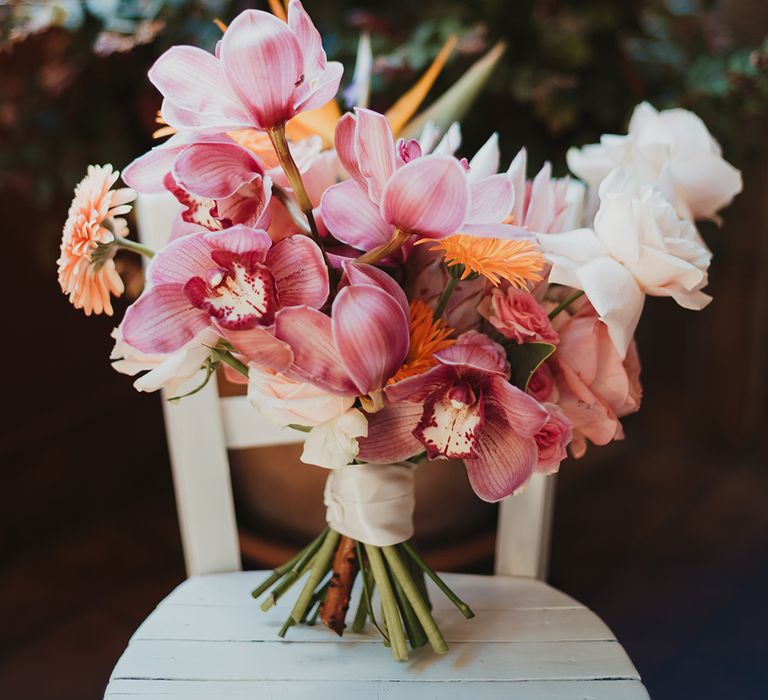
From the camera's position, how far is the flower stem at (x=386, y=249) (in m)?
0.55

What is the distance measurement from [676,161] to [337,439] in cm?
40

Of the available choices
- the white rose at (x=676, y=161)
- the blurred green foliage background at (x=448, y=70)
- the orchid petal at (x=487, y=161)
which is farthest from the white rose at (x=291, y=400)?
the blurred green foliage background at (x=448, y=70)

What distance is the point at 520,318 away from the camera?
1.95 feet

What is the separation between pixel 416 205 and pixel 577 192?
0.98ft

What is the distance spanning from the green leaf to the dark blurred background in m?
0.54

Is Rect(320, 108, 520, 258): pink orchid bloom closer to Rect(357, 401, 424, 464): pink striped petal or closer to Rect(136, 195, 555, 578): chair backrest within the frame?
Rect(357, 401, 424, 464): pink striped petal

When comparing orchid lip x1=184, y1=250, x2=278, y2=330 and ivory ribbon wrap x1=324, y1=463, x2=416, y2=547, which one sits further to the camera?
ivory ribbon wrap x1=324, y1=463, x2=416, y2=547

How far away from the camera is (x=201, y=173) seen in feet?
1.77

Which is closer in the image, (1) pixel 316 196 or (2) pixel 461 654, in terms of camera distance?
(1) pixel 316 196

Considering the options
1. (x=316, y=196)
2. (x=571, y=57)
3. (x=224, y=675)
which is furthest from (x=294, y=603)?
(x=571, y=57)

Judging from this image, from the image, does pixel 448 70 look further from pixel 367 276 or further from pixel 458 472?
pixel 367 276

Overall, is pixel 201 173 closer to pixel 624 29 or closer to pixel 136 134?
pixel 136 134

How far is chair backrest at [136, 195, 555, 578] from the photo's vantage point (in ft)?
2.82

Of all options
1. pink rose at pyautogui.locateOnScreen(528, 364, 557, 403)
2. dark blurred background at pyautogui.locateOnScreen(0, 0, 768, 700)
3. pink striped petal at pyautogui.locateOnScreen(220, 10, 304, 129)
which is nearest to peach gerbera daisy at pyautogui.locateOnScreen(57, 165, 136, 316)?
pink striped petal at pyautogui.locateOnScreen(220, 10, 304, 129)
